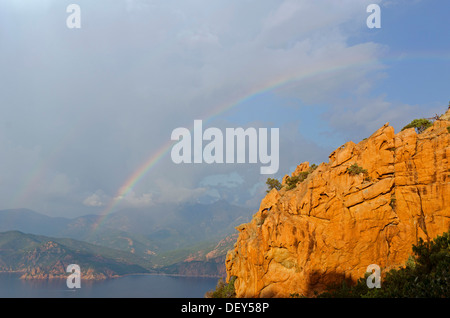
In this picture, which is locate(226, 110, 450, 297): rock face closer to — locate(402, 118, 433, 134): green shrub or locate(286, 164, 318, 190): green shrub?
locate(402, 118, 433, 134): green shrub

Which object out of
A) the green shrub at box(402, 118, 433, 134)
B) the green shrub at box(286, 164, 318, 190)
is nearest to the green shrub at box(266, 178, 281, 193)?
the green shrub at box(286, 164, 318, 190)

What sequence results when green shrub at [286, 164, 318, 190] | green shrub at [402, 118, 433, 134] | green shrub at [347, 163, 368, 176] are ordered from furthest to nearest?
green shrub at [286, 164, 318, 190] → green shrub at [402, 118, 433, 134] → green shrub at [347, 163, 368, 176]

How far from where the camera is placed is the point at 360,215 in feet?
142

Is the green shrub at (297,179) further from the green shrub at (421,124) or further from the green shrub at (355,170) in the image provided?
the green shrub at (421,124)

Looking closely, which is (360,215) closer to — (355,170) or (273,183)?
(355,170)

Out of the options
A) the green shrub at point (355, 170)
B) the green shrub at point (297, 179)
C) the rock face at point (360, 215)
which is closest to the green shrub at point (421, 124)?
the rock face at point (360, 215)

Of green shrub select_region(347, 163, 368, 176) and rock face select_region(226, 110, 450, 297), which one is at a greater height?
green shrub select_region(347, 163, 368, 176)

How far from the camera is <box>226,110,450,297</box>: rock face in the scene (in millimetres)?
40906

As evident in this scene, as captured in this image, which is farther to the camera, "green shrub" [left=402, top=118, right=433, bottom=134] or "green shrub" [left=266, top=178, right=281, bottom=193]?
"green shrub" [left=266, top=178, right=281, bottom=193]

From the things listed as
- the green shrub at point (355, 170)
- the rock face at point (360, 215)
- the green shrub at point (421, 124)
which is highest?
the green shrub at point (421, 124)

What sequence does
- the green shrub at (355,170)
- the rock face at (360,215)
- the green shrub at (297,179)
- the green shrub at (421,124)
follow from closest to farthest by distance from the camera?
the rock face at (360,215) < the green shrub at (355,170) < the green shrub at (421,124) < the green shrub at (297,179)

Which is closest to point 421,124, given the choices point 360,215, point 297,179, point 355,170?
point 355,170

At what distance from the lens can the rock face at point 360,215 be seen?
40906 millimetres
